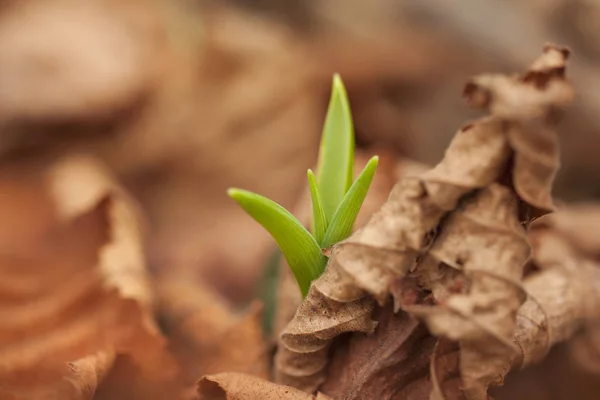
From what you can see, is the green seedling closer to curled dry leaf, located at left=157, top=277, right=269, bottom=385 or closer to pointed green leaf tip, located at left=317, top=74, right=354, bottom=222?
pointed green leaf tip, located at left=317, top=74, right=354, bottom=222

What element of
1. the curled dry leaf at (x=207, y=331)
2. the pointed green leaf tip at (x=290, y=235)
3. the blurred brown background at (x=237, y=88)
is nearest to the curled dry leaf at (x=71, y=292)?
the curled dry leaf at (x=207, y=331)

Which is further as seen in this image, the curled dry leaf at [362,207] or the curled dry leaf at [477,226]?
the curled dry leaf at [362,207]

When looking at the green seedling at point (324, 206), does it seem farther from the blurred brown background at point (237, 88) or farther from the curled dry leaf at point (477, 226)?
the blurred brown background at point (237, 88)

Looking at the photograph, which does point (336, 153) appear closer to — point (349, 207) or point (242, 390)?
point (349, 207)

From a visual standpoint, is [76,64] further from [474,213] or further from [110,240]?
[474,213]

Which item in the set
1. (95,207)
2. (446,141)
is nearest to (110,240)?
(95,207)
